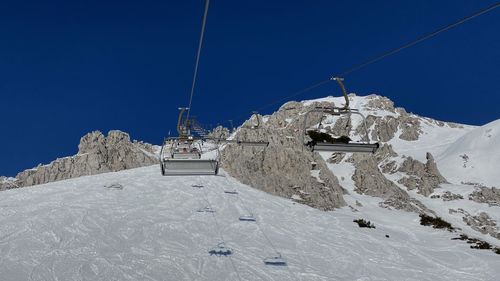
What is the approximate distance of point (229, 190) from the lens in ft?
128

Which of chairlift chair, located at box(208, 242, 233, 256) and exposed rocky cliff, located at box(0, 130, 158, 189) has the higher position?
exposed rocky cliff, located at box(0, 130, 158, 189)

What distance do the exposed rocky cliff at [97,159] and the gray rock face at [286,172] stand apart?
50.6m

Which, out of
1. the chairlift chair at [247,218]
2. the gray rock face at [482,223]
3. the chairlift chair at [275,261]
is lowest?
the gray rock face at [482,223]

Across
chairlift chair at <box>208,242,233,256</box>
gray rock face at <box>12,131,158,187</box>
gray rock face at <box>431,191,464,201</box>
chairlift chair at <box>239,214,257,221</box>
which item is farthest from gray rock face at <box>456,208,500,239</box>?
chairlift chair at <box>208,242,233,256</box>

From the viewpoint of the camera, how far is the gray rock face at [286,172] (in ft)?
197

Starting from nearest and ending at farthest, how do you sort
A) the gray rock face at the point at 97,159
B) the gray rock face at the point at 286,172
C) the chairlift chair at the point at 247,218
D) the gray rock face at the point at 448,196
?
1. the chairlift chair at the point at 247,218
2. the gray rock face at the point at 286,172
3. the gray rock face at the point at 448,196
4. the gray rock face at the point at 97,159

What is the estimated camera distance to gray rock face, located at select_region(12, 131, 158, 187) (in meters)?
121

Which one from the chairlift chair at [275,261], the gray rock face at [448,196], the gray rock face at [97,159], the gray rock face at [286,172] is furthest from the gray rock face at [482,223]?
the chairlift chair at [275,261]

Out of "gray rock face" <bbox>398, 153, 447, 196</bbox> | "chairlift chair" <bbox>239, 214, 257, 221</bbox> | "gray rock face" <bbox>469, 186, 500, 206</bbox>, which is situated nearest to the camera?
"chairlift chair" <bbox>239, 214, 257, 221</bbox>

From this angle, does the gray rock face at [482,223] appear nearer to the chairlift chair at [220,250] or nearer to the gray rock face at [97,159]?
the gray rock face at [97,159]

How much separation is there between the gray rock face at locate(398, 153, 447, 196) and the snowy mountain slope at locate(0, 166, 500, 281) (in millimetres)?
79347

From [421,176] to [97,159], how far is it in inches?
3245

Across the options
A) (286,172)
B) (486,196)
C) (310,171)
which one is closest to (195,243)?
(286,172)

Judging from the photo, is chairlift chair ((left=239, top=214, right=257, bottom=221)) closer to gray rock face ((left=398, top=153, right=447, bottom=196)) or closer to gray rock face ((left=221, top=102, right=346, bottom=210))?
gray rock face ((left=221, top=102, right=346, bottom=210))
